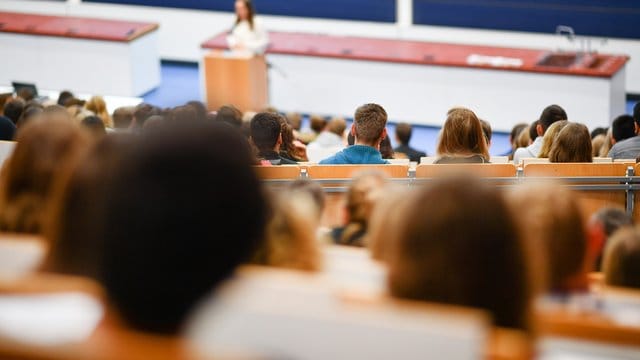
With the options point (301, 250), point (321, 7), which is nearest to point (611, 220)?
point (301, 250)

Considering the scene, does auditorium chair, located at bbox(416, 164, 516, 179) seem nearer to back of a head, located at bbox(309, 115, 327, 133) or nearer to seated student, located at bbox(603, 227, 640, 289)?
seated student, located at bbox(603, 227, 640, 289)

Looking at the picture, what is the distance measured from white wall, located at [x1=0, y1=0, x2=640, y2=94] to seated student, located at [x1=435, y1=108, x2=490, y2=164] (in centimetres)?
617

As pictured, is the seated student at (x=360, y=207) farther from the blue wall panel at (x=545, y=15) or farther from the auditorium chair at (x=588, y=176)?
the blue wall panel at (x=545, y=15)

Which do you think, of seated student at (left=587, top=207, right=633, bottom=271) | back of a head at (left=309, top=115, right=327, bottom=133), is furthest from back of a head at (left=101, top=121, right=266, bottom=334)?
back of a head at (left=309, top=115, right=327, bottom=133)

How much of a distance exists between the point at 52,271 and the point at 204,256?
72 cm

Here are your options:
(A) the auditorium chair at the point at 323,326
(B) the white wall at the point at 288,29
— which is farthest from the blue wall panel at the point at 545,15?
(A) the auditorium chair at the point at 323,326

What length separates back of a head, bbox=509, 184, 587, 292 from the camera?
217cm

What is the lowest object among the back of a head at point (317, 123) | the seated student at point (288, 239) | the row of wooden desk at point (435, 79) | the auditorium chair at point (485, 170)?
the seated student at point (288, 239)

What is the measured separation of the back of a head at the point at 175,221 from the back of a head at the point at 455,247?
1.14 feet

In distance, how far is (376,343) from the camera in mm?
1359

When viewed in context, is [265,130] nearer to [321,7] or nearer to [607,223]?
[607,223]

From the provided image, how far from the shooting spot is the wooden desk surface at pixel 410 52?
31.5ft

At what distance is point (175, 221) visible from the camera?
136cm

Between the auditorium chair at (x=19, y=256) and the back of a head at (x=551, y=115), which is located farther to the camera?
the back of a head at (x=551, y=115)
